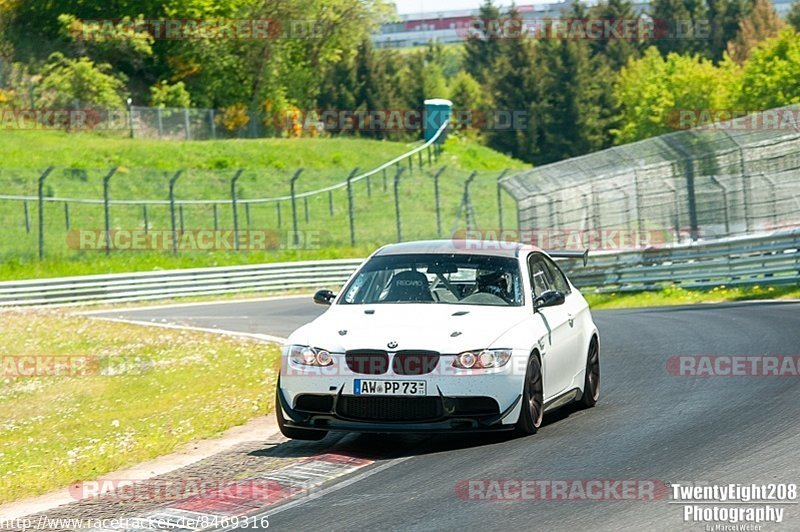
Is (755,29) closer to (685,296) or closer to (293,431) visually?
(685,296)

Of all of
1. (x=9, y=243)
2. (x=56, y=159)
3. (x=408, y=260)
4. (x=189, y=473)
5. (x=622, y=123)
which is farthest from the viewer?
(x=622, y=123)

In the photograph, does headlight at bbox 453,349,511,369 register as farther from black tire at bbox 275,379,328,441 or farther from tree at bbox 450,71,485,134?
tree at bbox 450,71,485,134

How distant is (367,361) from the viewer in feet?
31.0

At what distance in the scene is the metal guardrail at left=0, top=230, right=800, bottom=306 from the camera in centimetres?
2570

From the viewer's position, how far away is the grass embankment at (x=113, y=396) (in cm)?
1091

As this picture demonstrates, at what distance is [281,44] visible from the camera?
251 ft

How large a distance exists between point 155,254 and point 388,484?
33.0m

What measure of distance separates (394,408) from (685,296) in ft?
61.6

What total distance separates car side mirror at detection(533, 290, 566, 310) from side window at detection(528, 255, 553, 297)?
0.26 meters

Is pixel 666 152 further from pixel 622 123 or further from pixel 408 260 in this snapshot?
pixel 622 123

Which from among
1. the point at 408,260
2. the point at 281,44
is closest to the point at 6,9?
the point at 281,44

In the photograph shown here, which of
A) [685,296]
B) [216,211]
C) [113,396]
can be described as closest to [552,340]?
[113,396]

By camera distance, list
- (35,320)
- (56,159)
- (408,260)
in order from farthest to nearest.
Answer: (56,159)
(35,320)
(408,260)

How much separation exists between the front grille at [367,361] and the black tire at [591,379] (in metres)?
2.67
